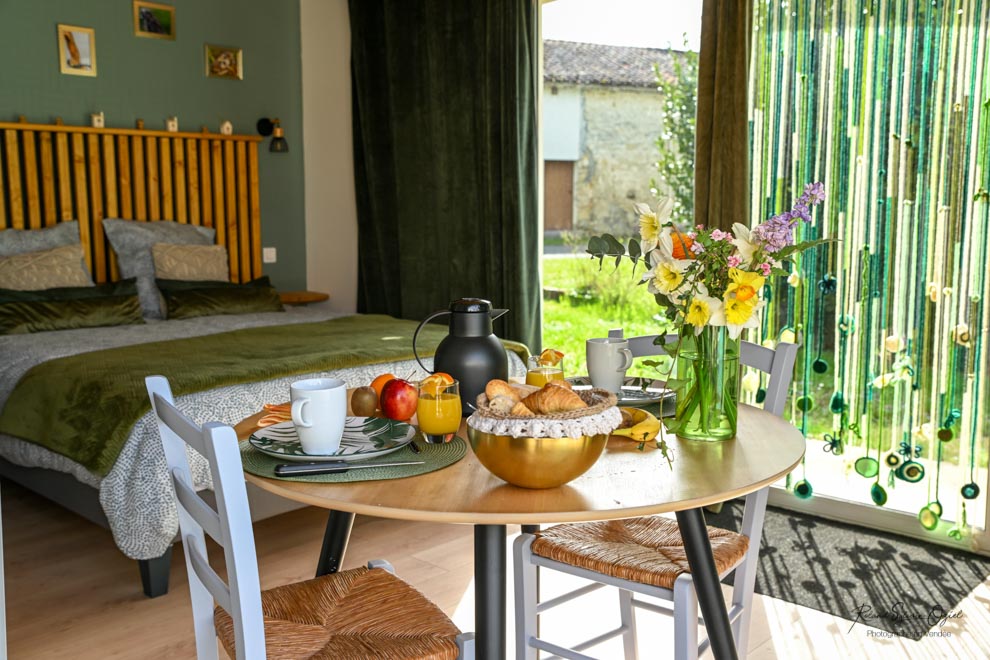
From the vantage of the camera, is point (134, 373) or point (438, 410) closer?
point (438, 410)

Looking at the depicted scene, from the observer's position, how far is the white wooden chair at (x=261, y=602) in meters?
1.27

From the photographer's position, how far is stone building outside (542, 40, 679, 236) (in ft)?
21.7

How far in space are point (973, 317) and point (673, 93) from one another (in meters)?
2.69

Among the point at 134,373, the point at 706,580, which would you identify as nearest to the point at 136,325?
the point at 134,373

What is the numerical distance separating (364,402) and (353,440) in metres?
0.20

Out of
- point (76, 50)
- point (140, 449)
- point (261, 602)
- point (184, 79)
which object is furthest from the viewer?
point (184, 79)

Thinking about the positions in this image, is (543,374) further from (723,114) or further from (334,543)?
(723,114)

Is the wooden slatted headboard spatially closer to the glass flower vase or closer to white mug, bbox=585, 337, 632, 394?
white mug, bbox=585, 337, 632, 394

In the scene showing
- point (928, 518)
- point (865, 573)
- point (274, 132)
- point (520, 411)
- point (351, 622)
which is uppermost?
point (274, 132)

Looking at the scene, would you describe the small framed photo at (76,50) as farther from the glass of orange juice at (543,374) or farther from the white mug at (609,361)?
the white mug at (609,361)

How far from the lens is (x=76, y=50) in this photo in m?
4.49

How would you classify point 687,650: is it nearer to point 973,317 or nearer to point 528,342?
point 973,317

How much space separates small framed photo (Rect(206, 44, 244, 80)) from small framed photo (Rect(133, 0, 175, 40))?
0.23 meters

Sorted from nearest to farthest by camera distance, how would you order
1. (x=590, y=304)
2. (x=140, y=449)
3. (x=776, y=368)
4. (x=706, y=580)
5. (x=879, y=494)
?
1. (x=706, y=580)
2. (x=776, y=368)
3. (x=140, y=449)
4. (x=879, y=494)
5. (x=590, y=304)
